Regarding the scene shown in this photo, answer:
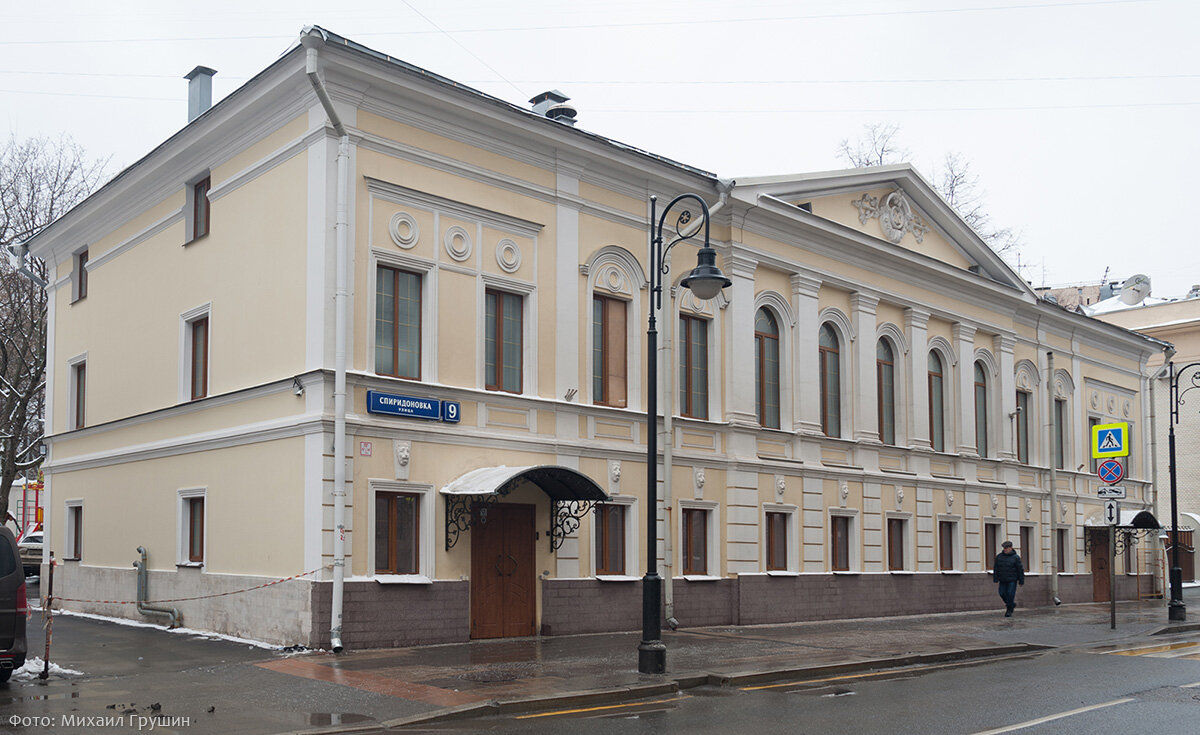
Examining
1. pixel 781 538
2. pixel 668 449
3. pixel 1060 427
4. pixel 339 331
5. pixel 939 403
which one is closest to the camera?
pixel 339 331

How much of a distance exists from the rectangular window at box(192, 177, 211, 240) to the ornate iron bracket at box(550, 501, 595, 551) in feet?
26.1

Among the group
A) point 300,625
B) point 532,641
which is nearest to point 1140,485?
point 532,641

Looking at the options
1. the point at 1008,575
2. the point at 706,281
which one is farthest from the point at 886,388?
the point at 706,281

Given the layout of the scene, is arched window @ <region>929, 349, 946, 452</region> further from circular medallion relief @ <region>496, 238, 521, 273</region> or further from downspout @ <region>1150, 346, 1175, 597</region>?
circular medallion relief @ <region>496, 238, 521, 273</region>

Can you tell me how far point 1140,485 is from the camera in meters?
39.5

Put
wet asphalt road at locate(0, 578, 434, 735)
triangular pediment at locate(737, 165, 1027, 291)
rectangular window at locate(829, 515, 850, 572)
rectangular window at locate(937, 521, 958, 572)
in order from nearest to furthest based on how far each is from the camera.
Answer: wet asphalt road at locate(0, 578, 434, 735)
triangular pediment at locate(737, 165, 1027, 291)
rectangular window at locate(829, 515, 850, 572)
rectangular window at locate(937, 521, 958, 572)

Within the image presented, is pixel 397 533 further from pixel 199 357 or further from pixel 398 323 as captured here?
pixel 199 357

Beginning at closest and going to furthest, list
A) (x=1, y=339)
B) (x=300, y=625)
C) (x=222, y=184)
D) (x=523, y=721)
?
1. (x=523, y=721)
2. (x=300, y=625)
3. (x=222, y=184)
4. (x=1, y=339)

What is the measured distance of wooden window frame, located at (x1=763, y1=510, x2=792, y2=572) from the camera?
78.3 ft

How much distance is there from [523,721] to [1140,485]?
34.4 m

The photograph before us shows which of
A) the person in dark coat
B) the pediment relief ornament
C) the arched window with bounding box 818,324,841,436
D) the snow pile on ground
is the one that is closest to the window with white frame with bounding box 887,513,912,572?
the person in dark coat

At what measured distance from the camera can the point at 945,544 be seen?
29094mm

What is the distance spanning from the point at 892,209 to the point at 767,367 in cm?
625

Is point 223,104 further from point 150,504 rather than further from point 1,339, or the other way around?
point 1,339
